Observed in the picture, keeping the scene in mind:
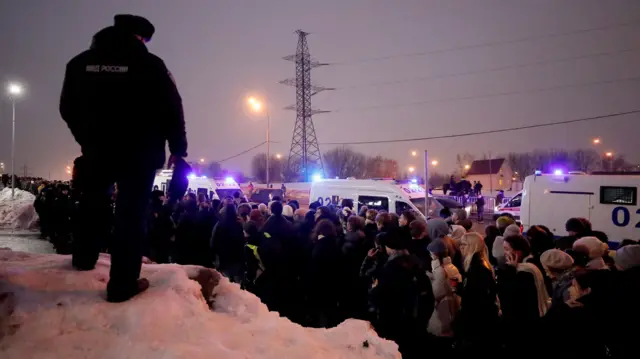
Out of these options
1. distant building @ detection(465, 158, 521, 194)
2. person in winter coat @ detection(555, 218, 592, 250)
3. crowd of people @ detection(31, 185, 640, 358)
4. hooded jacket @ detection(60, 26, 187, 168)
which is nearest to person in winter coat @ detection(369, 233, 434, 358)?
crowd of people @ detection(31, 185, 640, 358)

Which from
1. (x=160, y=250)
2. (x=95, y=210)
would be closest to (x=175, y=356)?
(x=95, y=210)

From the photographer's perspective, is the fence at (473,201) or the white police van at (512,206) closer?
the white police van at (512,206)

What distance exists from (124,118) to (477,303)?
4113mm

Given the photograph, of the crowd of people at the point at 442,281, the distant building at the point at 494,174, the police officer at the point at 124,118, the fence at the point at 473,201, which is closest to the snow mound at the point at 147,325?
the police officer at the point at 124,118

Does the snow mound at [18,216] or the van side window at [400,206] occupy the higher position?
the van side window at [400,206]

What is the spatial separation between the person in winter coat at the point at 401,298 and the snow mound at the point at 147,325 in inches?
73.8

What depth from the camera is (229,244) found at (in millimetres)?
7598

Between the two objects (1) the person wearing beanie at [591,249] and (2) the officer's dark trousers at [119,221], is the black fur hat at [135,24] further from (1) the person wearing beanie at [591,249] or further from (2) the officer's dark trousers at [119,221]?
(1) the person wearing beanie at [591,249]

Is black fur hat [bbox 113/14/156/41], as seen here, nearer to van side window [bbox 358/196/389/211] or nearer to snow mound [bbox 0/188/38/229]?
van side window [bbox 358/196/389/211]

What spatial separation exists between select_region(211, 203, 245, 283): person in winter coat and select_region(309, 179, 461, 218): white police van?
7.79 meters

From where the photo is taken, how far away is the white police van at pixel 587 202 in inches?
503

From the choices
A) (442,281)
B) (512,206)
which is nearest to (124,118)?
(442,281)

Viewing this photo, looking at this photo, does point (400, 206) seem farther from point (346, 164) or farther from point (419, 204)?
point (346, 164)

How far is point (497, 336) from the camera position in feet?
15.2
